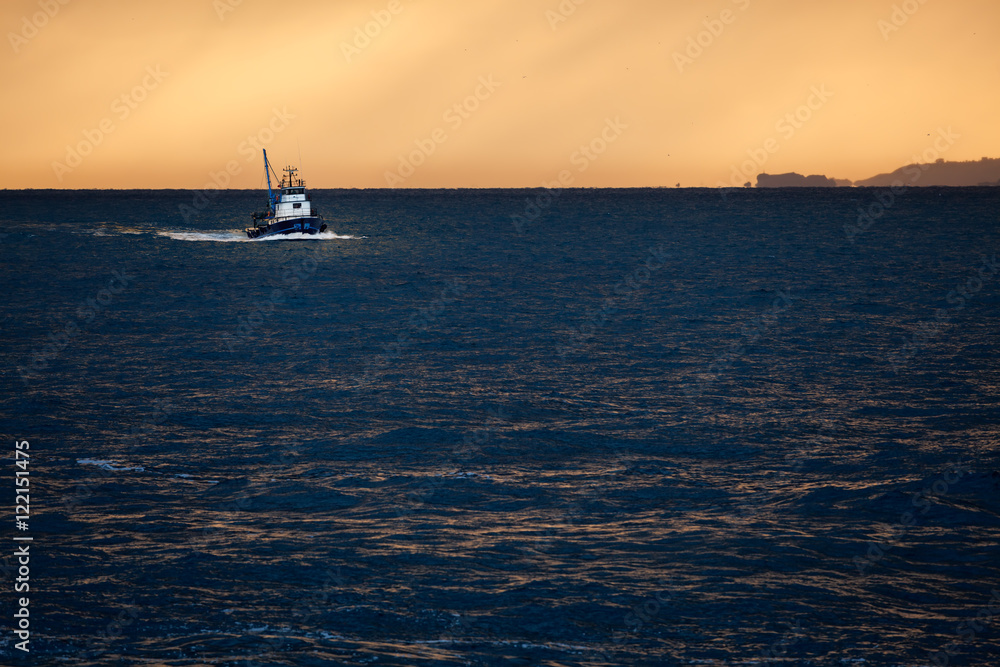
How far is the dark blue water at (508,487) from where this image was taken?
34.0 feet

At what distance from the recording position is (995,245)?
78.4 m

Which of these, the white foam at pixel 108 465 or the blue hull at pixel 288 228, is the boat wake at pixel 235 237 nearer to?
the blue hull at pixel 288 228

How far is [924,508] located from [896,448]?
11.4 ft

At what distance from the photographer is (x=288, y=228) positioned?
290 ft

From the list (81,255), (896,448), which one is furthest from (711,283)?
(81,255)

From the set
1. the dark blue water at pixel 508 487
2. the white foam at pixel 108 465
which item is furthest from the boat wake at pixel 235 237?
the white foam at pixel 108 465

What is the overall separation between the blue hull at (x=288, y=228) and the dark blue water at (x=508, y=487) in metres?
50.3

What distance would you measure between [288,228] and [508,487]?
254ft

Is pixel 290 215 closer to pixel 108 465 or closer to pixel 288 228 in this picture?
pixel 288 228

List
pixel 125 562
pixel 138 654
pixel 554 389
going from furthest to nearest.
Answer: pixel 554 389 → pixel 125 562 → pixel 138 654

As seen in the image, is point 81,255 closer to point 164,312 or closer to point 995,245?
point 164,312

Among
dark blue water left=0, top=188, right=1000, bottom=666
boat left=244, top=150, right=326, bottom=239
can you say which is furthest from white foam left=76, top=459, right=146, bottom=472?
boat left=244, top=150, right=326, bottom=239

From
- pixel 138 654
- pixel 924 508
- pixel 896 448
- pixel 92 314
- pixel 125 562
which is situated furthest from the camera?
pixel 92 314

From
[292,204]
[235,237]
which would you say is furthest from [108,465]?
[235,237]
